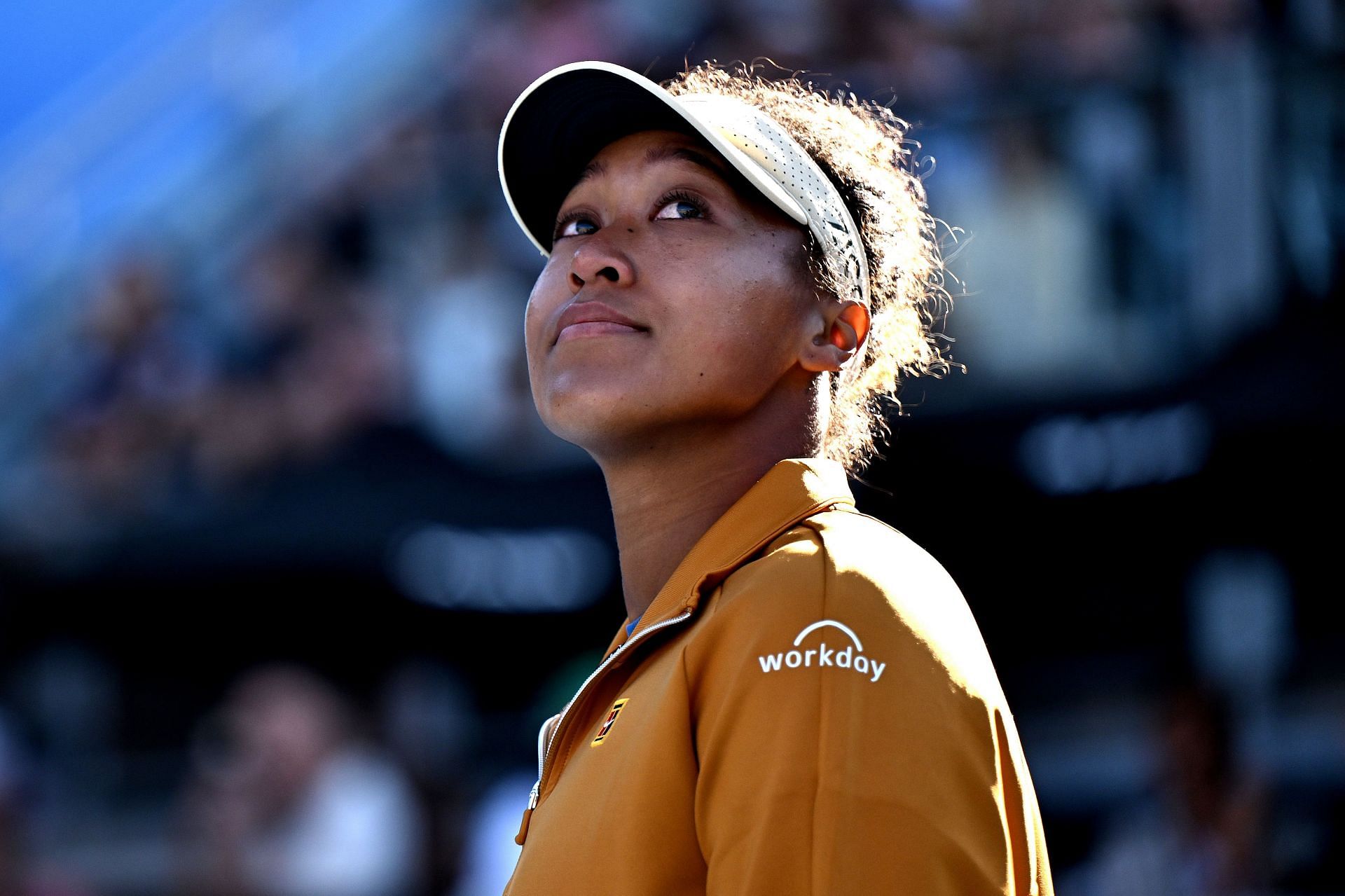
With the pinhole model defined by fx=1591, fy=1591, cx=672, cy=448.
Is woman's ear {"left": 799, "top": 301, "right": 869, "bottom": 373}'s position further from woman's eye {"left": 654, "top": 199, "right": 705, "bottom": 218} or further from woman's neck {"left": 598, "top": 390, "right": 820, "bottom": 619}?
woman's eye {"left": 654, "top": 199, "right": 705, "bottom": 218}

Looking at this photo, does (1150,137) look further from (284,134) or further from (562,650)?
(284,134)

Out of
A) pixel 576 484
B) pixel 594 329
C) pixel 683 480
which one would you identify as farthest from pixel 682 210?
pixel 576 484

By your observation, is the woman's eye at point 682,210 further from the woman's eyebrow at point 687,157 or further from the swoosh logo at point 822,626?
the swoosh logo at point 822,626

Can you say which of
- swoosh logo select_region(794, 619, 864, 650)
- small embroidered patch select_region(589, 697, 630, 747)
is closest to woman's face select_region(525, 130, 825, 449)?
small embroidered patch select_region(589, 697, 630, 747)

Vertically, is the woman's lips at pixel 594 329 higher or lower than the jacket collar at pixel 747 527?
higher

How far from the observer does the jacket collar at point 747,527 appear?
174 centimetres

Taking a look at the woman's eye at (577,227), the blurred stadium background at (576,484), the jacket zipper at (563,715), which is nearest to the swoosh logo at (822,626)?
the jacket zipper at (563,715)

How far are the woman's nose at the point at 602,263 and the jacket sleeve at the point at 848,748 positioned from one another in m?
0.56

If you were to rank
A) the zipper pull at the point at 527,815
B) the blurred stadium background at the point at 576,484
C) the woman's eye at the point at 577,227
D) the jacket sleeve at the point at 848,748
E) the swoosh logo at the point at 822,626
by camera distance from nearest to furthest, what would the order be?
1. the jacket sleeve at the point at 848,748
2. the swoosh logo at the point at 822,626
3. the zipper pull at the point at 527,815
4. the woman's eye at the point at 577,227
5. the blurred stadium background at the point at 576,484

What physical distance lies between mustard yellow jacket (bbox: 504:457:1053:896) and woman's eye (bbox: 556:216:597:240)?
25.8 inches

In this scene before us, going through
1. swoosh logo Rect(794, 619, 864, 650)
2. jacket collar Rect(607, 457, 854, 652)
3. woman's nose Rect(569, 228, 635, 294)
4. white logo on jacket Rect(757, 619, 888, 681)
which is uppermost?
woman's nose Rect(569, 228, 635, 294)

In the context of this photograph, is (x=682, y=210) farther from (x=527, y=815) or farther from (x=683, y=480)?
(x=527, y=815)

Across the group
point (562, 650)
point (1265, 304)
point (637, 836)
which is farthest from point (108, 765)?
point (637, 836)

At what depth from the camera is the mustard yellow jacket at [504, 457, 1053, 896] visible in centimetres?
139
